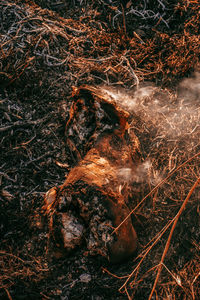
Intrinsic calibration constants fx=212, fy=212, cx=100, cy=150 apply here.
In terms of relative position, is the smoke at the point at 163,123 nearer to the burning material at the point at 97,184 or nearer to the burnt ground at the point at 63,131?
the burnt ground at the point at 63,131

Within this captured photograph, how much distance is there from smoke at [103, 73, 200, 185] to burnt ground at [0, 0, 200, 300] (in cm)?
2

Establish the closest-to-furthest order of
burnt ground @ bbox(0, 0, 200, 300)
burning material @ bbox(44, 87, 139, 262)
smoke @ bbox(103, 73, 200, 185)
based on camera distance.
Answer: burning material @ bbox(44, 87, 139, 262), burnt ground @ bbox(0, 0, 200, 300), smoke @ bbox(103, 73, 200, 185)

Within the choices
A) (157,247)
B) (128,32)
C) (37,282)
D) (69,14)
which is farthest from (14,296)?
(69,14)

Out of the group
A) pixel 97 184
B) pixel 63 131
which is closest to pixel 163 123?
pixel 63 131

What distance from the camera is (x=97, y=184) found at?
1366 millimetres

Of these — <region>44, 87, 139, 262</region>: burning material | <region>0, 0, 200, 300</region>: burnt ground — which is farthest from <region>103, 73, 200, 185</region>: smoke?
<region>44, 87, 139, 262</region>: burning material

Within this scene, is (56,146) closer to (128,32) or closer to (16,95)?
(16,95)

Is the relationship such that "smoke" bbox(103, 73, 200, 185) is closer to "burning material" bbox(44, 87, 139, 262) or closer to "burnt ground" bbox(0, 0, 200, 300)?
"burnt ground" bbox(0, 0, 200, 300)

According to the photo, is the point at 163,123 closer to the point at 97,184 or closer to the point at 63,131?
the point at 63,131

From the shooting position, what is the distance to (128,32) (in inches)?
101

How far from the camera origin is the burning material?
1.29 metres

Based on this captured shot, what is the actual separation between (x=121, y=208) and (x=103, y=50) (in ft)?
6.32

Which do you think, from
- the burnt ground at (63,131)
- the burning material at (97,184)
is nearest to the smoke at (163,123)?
the burnt ground at (63,131)

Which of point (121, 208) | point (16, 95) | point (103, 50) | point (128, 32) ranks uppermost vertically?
point (128, 32)
